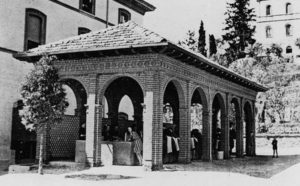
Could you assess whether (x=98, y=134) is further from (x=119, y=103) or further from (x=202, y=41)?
(x=202, y=41)

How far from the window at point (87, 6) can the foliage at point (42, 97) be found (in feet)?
35.4

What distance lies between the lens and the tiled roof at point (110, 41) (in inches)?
572

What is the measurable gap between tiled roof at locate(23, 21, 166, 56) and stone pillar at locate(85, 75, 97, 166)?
1290mm

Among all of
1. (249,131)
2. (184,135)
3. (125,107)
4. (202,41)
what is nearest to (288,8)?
(202,41)

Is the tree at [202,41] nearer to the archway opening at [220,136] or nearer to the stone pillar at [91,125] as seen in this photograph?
the archway opening at [220,136]

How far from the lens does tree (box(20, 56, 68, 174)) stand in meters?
13.3

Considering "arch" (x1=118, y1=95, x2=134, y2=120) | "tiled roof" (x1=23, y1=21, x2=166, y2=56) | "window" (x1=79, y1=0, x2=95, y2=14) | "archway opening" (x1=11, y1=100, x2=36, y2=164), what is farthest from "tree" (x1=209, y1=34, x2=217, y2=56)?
"tiled roof" (x1=23, y1=21, x2=166, y2=56)

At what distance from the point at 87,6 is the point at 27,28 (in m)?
5.33

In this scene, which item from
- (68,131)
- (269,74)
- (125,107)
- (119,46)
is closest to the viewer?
(119,46)

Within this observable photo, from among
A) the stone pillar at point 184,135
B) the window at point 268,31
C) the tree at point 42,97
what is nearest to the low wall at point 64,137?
the tree at point 42,97

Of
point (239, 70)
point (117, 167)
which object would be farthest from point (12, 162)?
point (239, 70)

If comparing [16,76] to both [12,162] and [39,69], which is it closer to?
[12,162]

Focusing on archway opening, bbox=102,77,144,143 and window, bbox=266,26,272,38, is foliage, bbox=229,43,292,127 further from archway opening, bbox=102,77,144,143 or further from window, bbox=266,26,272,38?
archway opening, bbox=102,77,144,143

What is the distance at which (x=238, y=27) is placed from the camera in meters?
66.6
